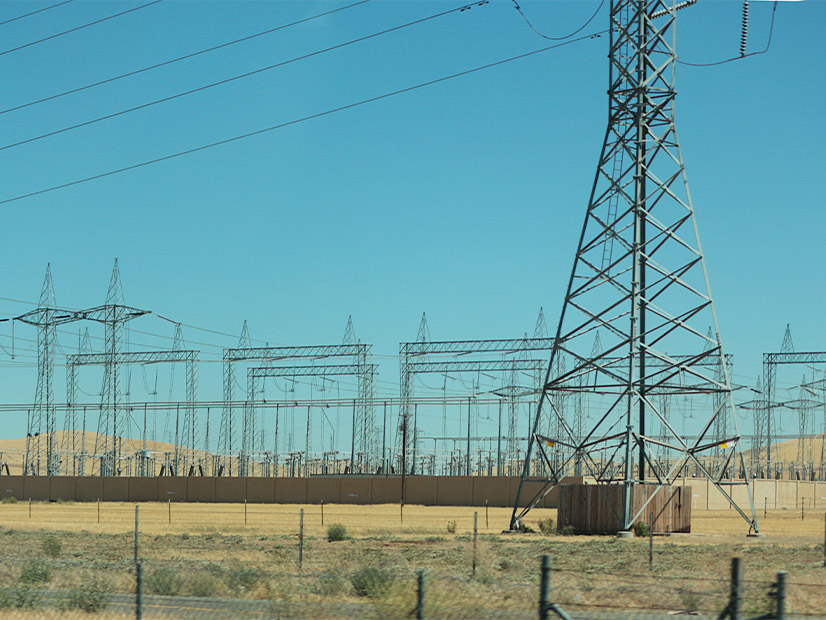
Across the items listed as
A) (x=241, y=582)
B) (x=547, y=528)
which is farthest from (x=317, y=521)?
(x=241, y=582)

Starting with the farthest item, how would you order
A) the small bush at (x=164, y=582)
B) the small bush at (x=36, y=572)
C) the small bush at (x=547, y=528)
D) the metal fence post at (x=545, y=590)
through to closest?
1. the small bush at (x=547, y=528)
2. the small bush at (x=36, y=572)
3. the small bush at (x=164, y=582)
4. the metal fence post at (x=545, y=590)

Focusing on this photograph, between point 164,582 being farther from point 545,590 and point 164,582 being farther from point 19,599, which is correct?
point 545,590

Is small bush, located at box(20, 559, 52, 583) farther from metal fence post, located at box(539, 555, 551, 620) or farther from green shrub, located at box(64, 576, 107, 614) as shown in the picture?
metal fence post, located at box(539, 555, 551, 620)

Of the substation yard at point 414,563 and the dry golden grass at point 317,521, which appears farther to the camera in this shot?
the dry golden grass at point 317,521

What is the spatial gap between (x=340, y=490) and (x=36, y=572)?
49685 millimetres

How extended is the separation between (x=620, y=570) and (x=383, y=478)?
4659 centimetres

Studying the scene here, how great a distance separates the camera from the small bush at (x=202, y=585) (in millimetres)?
16438

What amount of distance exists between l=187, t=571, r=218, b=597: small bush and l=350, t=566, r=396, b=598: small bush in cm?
239

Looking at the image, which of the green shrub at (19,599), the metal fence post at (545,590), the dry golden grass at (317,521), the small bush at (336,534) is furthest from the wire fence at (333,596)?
the dry golden grass at (317,521)

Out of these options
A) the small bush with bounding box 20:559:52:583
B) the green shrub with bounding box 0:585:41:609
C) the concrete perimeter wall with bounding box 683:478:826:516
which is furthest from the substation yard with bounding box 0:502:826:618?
the concrete perimeter wall with bounding box 683:478:826:516

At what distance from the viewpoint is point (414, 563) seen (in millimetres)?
23594

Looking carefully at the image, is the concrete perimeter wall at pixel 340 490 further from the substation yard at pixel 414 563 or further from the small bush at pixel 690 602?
the small bush at pixel 690 602

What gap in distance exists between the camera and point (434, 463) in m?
90.2

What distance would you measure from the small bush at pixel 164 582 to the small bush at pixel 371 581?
121 inches
